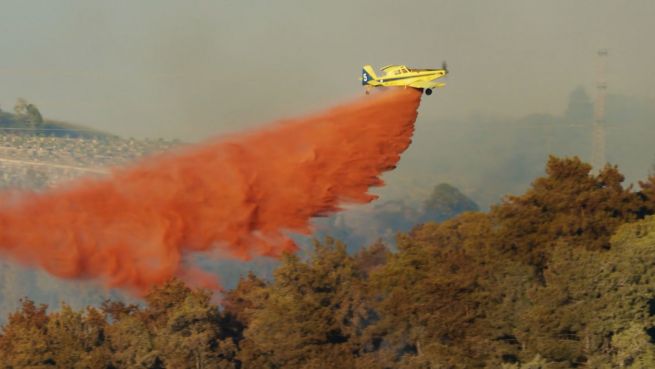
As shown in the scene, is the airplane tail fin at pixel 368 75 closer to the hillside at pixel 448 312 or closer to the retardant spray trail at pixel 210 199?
the retardant spray trail at pixel 210 199

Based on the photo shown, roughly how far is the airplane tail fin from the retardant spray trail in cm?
87

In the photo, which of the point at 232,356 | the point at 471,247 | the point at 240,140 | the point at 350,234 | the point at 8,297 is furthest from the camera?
the point at 350,234

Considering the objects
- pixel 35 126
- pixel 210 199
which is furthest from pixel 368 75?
pixel 35 126

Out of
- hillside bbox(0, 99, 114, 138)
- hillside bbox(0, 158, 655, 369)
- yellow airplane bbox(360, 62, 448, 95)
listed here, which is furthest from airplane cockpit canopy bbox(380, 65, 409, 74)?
hillside bbox(0, 99, 114, 138)

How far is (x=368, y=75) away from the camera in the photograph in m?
65.5

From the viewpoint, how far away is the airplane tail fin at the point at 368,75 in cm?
Result: 6512

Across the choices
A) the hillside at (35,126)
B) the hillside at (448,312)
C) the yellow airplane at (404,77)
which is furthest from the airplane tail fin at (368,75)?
the hillside at (35,126)

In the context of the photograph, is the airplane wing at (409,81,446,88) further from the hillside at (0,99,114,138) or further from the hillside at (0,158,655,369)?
the hillside at (0,99,114,138)

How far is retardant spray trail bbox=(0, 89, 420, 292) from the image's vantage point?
66.3 m

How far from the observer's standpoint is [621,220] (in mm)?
74625

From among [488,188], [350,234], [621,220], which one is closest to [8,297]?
[350,234]

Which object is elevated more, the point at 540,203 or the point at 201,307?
the point at 540,203

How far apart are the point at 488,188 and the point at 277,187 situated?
126 metres

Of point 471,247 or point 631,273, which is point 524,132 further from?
point 631,273
